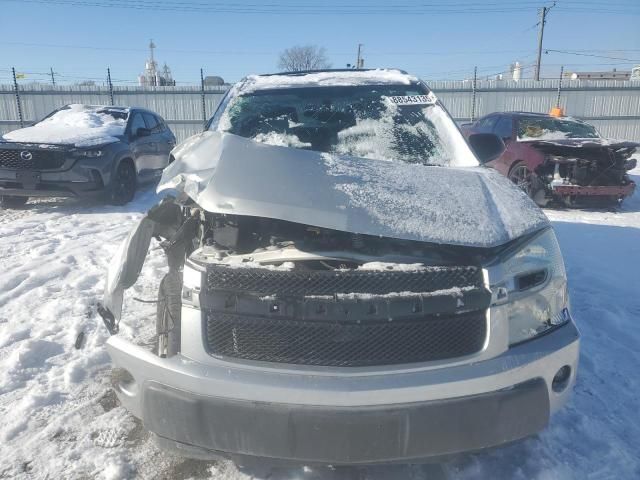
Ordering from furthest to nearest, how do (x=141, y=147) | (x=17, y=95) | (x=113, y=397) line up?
(x=17, y=95) → (x=141, y=147) → (x=113, y=397)

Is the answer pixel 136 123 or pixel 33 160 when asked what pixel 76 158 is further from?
pixel 136 123

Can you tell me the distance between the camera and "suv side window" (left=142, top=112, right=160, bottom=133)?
8.94 meters

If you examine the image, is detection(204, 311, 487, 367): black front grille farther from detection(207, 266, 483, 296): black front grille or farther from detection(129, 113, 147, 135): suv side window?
detection(129, 113, 147, 135): suv side window

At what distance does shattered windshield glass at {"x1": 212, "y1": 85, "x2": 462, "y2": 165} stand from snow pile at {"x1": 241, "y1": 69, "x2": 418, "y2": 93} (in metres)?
0.06

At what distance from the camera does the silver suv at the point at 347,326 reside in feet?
5.19

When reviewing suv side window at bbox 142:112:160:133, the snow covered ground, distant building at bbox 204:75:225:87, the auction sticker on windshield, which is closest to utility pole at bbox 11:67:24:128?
distant building at bbox 204:75:225:87

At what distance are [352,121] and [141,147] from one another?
5.94 meters

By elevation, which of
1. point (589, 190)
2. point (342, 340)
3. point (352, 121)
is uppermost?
point (352, 121)

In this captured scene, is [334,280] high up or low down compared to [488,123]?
down

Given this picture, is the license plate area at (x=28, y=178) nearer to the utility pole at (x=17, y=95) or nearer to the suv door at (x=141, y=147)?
the suv door at (x=141, y=147)

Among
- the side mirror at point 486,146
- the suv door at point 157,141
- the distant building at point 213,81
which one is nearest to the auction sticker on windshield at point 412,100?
the side mirror at point 486,146

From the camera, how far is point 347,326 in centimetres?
163

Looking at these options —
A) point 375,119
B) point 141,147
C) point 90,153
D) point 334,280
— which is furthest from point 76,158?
point 334,280

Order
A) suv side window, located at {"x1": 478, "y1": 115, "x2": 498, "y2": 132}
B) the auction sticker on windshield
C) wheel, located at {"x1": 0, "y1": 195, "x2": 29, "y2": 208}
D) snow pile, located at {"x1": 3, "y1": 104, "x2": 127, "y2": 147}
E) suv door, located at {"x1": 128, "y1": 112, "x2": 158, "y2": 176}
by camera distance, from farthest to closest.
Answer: suv side window, located at {"x1": 478, "y1": 115, "x2": 498, "y2": 132}, suv door, located at {"x1": 128, "y1": 112, "x2": 158, "y2": 176}, wheel, located at {"x1": 0, "y1": 195, "x2": 29, "y2": 208}, snow pile, located at {"x1": 3, "y1": 104, "x2": 127, "y2": 147}, the auction sticker on windshield
